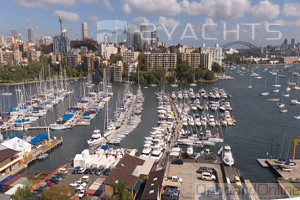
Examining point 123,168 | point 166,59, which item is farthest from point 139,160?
point 166,59

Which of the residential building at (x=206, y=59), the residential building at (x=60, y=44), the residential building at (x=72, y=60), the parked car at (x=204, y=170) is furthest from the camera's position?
the residential building at (x=60, y=44)

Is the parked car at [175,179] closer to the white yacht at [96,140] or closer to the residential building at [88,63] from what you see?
the white yacht at [96,140]

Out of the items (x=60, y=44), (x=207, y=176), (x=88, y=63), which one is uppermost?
(x=60, y=44)

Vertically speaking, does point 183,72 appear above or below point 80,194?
above

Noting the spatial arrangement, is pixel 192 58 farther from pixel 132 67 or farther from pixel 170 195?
pixel 170 195

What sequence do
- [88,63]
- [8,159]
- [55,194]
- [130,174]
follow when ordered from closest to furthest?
[55,194] < [130,174] < [8,159] < [88,63]

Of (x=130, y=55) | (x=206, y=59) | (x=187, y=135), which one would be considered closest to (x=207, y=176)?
(x=187, y=135)

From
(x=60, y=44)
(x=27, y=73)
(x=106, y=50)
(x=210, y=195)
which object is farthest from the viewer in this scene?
(x=60, y=44)

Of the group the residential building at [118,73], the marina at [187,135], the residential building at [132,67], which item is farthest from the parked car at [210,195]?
the residential building at [132,67]

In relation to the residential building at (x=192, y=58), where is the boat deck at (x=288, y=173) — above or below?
below
